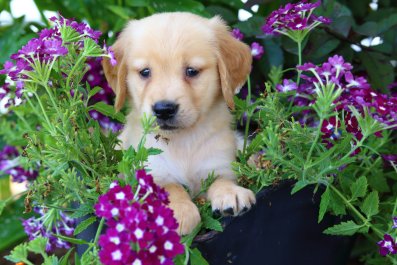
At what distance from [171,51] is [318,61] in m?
1.08

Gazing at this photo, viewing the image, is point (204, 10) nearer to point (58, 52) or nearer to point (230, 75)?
point (230, 75)

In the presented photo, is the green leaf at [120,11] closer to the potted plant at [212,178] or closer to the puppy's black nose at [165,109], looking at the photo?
the potted plant at [212,178]

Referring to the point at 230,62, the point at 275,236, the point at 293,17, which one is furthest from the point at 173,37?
the point at 275,236

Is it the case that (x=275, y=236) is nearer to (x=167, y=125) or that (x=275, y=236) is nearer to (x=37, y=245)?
(x=167, y=125)

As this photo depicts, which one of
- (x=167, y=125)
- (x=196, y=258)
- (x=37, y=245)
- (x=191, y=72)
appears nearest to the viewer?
(x=37, y=245)

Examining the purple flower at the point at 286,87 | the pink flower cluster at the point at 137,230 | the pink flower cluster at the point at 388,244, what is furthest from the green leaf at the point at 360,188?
the pink flower cluster at the point at 137,230

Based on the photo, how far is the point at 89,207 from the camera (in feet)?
6.10

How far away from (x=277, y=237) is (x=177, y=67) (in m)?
0.72

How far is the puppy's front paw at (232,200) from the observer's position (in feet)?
6.23

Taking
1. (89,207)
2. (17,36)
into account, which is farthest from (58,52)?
(17,36)

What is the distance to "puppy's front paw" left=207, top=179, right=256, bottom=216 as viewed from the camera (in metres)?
1.90

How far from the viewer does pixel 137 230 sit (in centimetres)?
145

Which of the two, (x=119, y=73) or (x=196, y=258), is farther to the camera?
(x=119, y=73)

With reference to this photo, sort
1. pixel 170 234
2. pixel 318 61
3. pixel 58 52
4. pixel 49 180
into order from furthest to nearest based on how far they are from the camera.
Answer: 1. pixel 318 61
2. pixel 49 180
3. pixel 58 52
4. pixel 170 234
